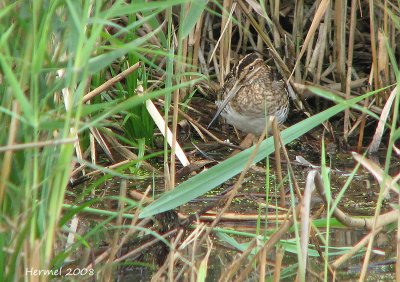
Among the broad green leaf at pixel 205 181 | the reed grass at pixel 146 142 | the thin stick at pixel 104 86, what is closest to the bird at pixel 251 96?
the reed grass at pixel 146 142

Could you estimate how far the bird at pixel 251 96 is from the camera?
15.6 feet

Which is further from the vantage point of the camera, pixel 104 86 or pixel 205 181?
pixel 104 86

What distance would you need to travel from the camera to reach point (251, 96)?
5051 mm

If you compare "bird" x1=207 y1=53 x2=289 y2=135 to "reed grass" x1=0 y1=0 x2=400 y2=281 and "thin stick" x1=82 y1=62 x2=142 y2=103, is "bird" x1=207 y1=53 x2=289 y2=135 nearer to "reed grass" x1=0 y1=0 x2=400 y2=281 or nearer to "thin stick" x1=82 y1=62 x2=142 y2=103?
"reed grass" x1=0 y1=0 x2=400 y2=281

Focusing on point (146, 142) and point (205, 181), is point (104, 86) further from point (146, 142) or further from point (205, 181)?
point (146, 142)

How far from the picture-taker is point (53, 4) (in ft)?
6.90

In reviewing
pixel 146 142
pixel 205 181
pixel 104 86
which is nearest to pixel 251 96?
pixel 146 142

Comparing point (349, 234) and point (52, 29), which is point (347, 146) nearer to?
point (349, 234)

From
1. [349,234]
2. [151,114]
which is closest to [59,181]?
[349,234]

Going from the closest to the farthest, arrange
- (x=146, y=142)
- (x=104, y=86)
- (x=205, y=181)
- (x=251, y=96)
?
(x=205, y=181) < (x=104, y=86) < (x=146, y=142) < (x=251, y=96)

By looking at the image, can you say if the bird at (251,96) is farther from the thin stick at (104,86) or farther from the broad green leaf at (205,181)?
the broad green leaf at (205,181)

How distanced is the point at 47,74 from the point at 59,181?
344mm

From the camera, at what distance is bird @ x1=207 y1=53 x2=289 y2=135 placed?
187 inches

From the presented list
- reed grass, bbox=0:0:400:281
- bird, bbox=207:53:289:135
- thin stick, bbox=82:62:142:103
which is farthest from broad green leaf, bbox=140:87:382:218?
bird, bbox=207:53:289:135
